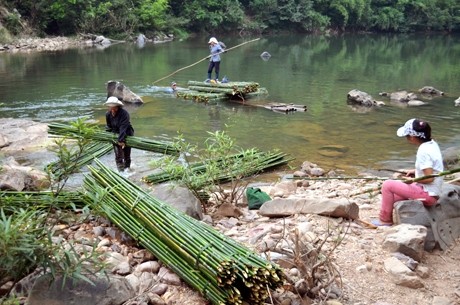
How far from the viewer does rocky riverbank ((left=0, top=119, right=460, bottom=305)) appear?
401cm

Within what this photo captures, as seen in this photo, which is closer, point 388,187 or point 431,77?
point 388,187

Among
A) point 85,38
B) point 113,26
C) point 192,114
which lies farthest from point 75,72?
point 113,26

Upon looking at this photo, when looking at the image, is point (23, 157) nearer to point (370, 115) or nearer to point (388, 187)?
point (388, 187)

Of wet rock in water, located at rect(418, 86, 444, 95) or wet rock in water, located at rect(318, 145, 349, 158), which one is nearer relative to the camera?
wet rock in water, located at rect(318, 145, 349, 158)

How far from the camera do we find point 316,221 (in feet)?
18.1

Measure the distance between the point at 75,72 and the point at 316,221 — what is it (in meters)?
19.1

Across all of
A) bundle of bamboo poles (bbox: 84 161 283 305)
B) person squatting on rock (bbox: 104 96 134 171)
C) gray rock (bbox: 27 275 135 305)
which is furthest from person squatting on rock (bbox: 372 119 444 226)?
person squatting on rock (bbox: 104 96 134 171)

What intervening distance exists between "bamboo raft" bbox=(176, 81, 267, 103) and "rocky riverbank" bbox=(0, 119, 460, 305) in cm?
1031

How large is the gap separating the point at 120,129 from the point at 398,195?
509cm

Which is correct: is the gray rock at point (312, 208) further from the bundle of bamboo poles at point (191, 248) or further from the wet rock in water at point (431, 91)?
the wet rock in water at point (431, 91)

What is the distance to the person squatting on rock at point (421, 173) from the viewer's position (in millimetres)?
5379

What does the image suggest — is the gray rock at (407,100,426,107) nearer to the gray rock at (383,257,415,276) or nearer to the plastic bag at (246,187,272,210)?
the plastic bag at (246,187,272,210)

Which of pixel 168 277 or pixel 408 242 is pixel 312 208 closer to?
pixel 408 242

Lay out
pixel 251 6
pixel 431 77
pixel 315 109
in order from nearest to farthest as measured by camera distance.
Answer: pixel 315 109, pixel 431 77, pixel 251 6
